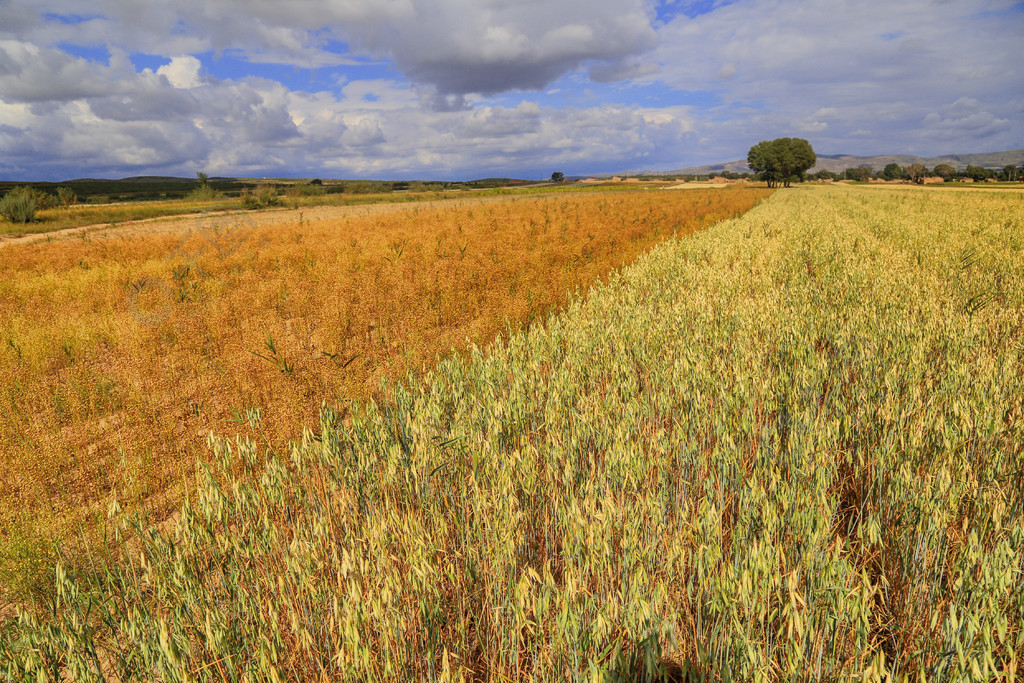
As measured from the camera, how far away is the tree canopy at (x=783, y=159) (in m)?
83.8

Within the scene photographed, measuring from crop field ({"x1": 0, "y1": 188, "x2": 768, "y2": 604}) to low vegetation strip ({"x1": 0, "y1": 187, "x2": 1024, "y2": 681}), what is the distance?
1.87 ft

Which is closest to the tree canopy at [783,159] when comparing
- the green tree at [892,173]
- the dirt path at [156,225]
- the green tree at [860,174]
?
the green tree at [860,174]

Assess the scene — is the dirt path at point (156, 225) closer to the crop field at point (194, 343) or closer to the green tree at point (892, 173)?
the crop field at point (194, 343)

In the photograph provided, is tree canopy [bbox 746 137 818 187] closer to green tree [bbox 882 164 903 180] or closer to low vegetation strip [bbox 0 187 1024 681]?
green tree [bbox 882 164 903 180]

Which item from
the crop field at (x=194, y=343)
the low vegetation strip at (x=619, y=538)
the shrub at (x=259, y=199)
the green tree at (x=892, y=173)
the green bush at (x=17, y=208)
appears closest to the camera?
the low vegetation strip at (x=619, y=538)

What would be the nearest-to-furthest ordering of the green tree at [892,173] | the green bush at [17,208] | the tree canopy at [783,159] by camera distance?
the green bush at [17,208], the tree canopy at [783,159], the green tree at [892,173]

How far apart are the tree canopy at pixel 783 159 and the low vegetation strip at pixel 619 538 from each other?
320ft

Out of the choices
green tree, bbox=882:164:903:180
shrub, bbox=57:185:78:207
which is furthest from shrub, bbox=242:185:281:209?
green tree, bbox=882:164:903:180

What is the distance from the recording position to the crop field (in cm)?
325

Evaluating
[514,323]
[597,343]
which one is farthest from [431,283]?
[597,343]

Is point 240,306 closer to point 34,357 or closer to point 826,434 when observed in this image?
point 34,357

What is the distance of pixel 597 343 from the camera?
13.5 ft

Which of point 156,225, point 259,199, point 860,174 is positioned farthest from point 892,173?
point 156,225

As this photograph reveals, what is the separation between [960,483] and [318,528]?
108 inches
